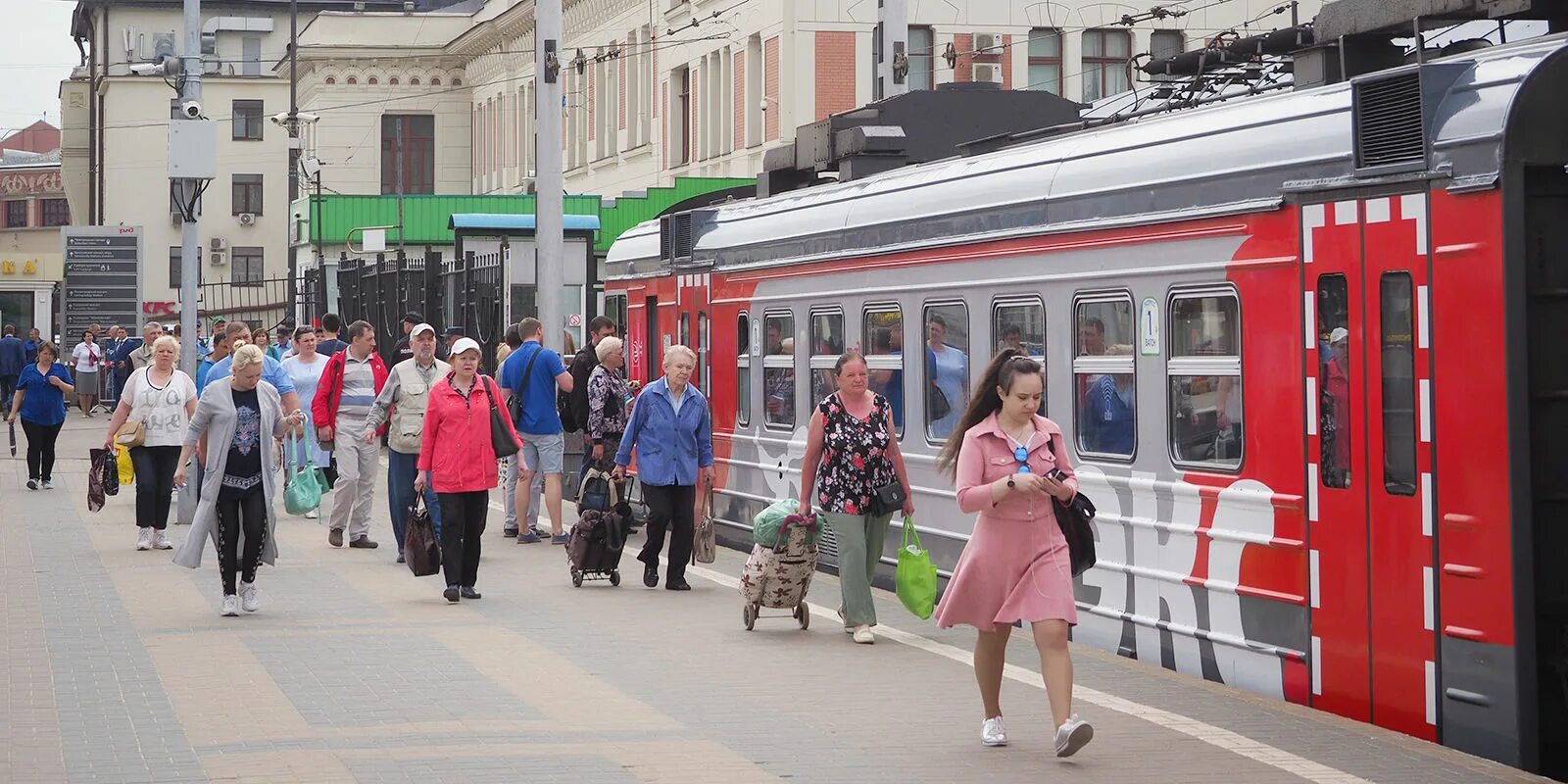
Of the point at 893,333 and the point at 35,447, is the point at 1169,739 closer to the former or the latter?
the point at 893,333

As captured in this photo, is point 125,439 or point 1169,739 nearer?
point 1169,739

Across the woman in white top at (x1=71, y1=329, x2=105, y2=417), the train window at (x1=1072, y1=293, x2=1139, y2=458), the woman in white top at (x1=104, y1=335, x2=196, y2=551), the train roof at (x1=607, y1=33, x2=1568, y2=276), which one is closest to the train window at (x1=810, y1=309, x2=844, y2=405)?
the train roof at (x1=607, y1=33, x2=1568, y2=276)

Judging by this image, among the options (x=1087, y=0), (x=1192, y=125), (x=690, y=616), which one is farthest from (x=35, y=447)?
(x=1087, y=0)

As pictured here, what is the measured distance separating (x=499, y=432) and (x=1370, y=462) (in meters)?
6.58

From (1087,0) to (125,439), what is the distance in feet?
97.2

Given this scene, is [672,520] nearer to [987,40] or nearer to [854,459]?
[854,459]

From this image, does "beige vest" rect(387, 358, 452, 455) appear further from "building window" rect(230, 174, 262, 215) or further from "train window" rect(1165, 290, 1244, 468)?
"building window" rect(230, 174, 262, 215)

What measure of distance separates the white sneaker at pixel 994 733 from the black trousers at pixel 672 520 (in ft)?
18.8

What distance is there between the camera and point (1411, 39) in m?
11.1

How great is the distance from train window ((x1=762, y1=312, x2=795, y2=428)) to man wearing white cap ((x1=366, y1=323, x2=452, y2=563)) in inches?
96.9

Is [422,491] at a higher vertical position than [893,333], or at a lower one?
lower

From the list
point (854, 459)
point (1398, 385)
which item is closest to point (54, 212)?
point (854, 459)

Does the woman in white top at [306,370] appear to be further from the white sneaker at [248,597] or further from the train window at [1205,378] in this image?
the train window at [1205,378]

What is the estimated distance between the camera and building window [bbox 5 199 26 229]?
4417 inches
